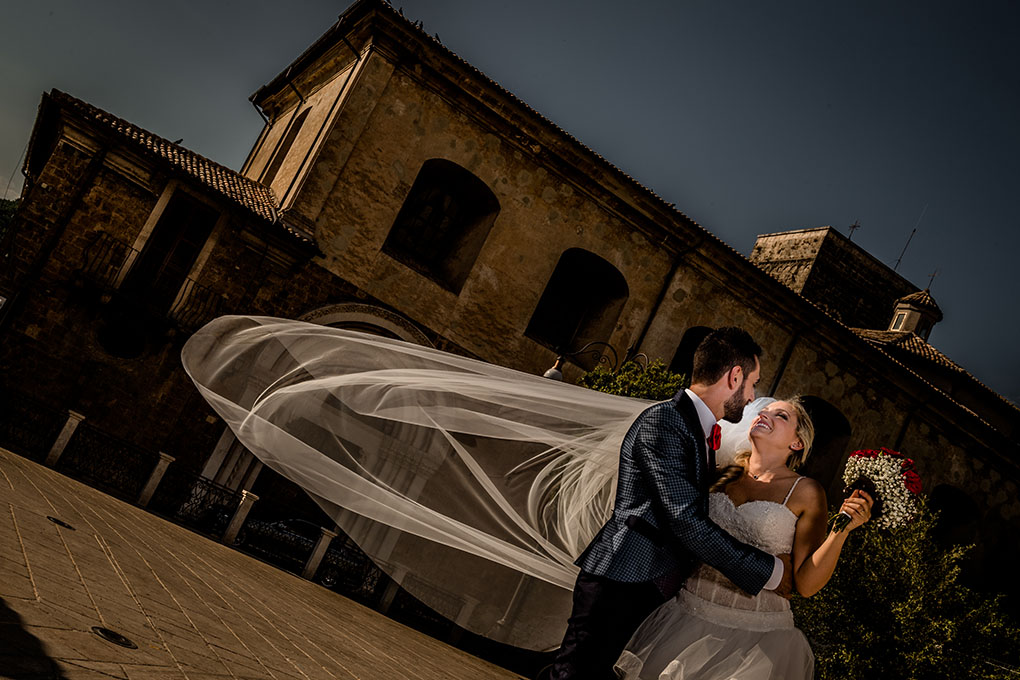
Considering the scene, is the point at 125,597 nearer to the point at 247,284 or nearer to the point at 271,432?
the point at 271,432

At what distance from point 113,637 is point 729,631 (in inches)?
115

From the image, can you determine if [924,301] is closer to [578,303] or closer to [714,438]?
[578,303]

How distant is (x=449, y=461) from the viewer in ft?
13.7

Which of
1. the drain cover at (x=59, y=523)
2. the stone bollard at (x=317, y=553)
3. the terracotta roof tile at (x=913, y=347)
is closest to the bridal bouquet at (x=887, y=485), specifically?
the drain cover at (x=59, y=523)

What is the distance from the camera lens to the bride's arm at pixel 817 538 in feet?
10.2

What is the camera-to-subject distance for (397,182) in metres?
16.3

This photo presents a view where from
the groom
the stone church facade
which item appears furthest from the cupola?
the groom

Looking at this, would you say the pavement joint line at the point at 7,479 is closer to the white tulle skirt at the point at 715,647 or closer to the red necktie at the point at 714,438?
the white tulle skirt at the point at 715,647

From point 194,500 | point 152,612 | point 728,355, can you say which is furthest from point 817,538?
point 194,500

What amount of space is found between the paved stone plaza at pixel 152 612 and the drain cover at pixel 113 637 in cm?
3

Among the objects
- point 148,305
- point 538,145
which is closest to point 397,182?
point 538,145

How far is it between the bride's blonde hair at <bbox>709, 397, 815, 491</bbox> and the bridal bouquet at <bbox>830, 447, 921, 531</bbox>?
0.21m

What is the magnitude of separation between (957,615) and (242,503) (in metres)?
13.5

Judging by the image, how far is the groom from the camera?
292cm
